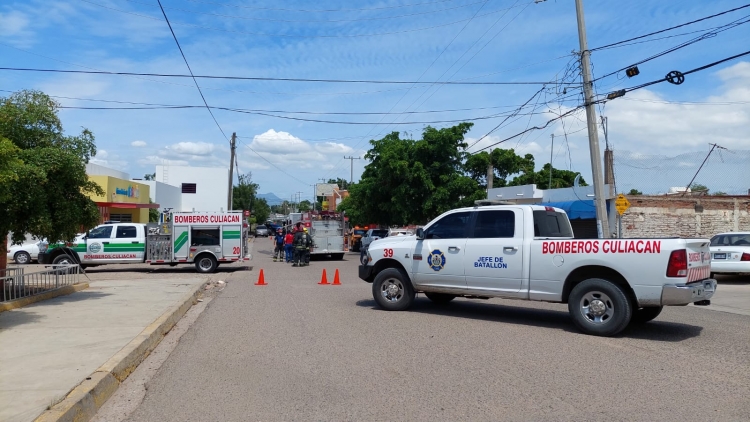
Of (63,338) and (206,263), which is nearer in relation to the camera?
(63,338)

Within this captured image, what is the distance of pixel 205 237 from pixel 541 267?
16.3m

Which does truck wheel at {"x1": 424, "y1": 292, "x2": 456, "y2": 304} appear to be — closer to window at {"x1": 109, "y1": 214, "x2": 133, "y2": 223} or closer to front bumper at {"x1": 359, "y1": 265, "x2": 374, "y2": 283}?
front bumper at {"x1": 359, "y1": 265, "x2": 374, "y2": 283}

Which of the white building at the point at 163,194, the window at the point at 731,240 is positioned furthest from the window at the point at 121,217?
the window at the point at 731,240

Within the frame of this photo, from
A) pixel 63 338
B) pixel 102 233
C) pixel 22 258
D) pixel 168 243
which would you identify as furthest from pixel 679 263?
pixel 22 258

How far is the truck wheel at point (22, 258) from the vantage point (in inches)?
1051

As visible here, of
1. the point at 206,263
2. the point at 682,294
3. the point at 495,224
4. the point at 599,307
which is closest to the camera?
the point at 682,294

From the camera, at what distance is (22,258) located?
26.9m

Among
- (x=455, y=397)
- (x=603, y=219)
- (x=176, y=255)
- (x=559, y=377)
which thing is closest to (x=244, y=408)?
(x=455, y=397)

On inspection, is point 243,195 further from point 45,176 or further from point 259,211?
point 45,176

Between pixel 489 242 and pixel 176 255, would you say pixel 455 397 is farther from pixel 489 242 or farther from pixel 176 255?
pixel 176 255

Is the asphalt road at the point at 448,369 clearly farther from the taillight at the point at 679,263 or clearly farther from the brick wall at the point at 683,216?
the brick wall at the point at 683,216

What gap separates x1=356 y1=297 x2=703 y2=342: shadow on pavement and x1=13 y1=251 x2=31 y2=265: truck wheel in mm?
19394

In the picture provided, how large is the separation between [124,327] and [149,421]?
15.5 ft

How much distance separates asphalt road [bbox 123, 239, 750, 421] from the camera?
19.4 ft
